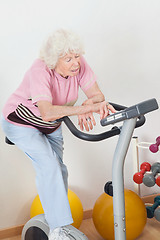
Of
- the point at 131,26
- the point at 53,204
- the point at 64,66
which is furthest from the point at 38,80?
the point at 131,26

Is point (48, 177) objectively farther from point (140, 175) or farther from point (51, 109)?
point (140, 175)

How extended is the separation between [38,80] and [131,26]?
1.37 m

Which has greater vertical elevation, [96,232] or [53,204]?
[53,204]

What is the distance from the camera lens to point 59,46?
6.02 feet

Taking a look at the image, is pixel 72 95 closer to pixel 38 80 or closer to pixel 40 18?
pixel 38 80

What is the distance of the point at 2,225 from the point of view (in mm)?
2631

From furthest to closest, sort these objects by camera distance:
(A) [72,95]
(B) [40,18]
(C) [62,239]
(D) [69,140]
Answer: (D) [69,140] < (B) [40,18] < (A) [72,95] < (C) [62,239]

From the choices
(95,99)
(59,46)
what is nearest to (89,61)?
(95,99)

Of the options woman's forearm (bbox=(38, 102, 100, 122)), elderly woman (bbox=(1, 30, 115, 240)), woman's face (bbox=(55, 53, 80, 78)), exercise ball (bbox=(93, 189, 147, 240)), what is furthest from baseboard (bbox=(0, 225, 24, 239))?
woman's face (bbox=(55, 53, 80, 78))

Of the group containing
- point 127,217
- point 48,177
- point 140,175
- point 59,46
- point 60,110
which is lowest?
point 127,217

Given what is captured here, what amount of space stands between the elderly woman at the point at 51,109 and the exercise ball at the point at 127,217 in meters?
0.55

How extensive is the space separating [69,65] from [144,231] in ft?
4.97

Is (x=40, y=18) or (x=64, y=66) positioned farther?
(x=40, y=18)

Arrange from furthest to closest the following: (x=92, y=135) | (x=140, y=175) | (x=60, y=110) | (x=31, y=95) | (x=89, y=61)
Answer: (x=89, y=61) < (x=140, y=175) < (x=31, y=95) < (x=60, y=110) < (x=92, y=135)
